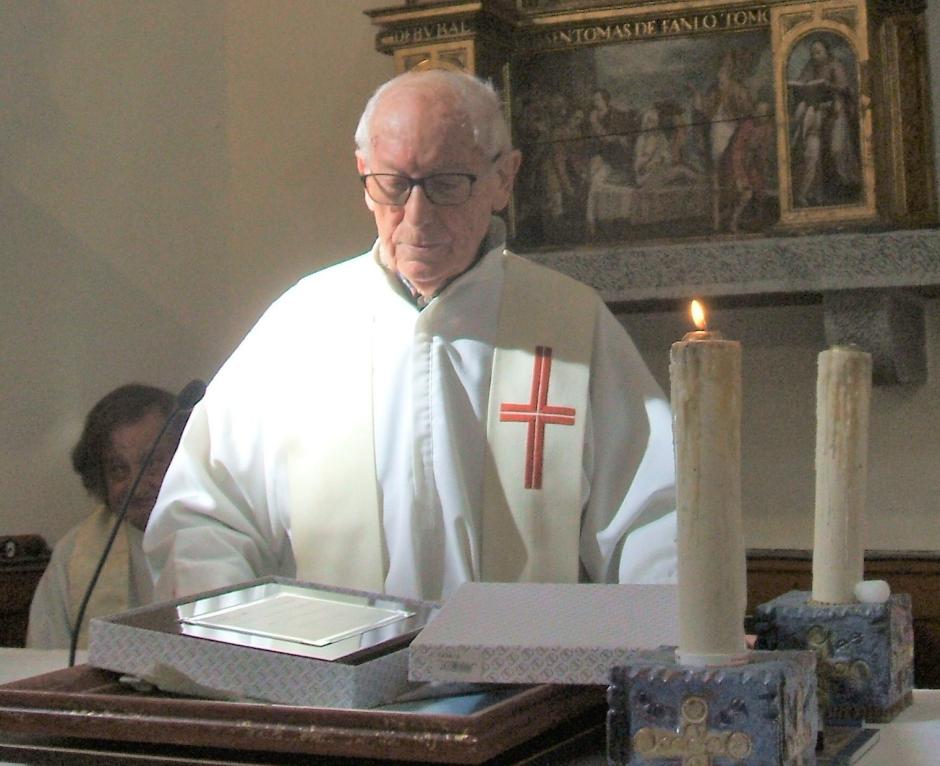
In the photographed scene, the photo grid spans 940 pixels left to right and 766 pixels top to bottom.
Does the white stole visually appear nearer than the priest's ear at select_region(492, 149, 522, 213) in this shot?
Yes

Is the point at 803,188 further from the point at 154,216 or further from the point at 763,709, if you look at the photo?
the point at 763,709

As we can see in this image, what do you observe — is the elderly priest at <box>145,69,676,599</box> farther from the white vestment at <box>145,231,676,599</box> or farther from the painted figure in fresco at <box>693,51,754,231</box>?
the painted figure in fresco at <box>693,51,754,231</box>

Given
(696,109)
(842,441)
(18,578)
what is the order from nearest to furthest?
(842,441) < (18,578) < (696,109)

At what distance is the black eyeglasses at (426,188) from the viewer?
9.96 feet

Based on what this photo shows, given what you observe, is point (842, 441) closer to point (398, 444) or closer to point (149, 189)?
point (398, 444)

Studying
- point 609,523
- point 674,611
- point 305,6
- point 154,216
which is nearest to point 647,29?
point 305,6

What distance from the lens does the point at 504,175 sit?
3211mm

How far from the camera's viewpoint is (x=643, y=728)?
1.27 meters

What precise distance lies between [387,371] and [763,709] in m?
1.98

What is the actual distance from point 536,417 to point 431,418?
22 centimetres

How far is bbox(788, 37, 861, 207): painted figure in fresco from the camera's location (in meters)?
4.84

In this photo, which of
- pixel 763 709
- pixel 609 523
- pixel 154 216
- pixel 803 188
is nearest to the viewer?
pixel 763 709

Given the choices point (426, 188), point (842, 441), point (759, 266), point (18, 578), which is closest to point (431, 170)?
point (426, 188)

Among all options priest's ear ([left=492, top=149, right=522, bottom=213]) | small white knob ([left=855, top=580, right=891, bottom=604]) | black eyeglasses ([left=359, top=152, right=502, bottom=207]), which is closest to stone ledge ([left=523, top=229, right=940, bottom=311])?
priest's ear ([left=492, top=149, right=522, bottom=213])
